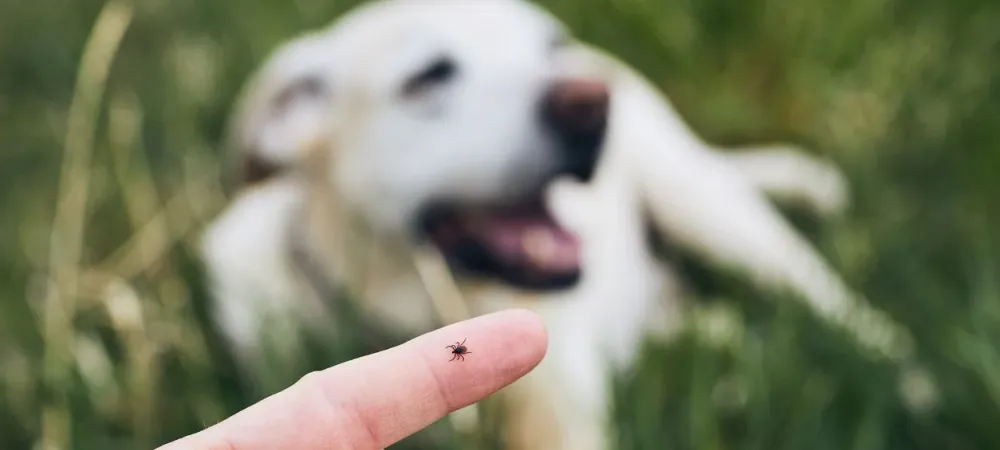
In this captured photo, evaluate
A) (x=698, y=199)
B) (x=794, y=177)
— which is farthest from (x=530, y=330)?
(x=794, y=177)

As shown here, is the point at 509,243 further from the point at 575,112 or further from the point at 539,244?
the point at 575,112

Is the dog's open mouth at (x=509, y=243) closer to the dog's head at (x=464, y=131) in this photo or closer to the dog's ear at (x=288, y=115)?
the dog's head at (x=464, y=131)

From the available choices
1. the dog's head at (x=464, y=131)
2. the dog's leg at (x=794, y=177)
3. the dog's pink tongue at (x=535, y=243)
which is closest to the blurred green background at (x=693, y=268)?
the dog's leg at (x=794, y=177)

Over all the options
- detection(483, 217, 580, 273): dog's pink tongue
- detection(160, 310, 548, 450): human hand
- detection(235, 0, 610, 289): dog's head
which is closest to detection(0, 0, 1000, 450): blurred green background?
detection(483, 217, 580, 273): dog's pink tongue

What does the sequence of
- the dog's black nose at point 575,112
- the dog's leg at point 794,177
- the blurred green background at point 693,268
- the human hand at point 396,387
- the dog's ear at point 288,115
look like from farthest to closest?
the dog's leg at point 794,177
the dog's ear at point 288,115
the dog's black nose at point 575,112
the blurred green background at point 693,268
the human hand at point 396,387

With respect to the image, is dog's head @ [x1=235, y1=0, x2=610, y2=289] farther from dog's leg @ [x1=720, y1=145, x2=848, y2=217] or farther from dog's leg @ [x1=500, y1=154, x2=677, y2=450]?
dog's leg @ [x1=720, y1=145, x2=848, y2=217]
